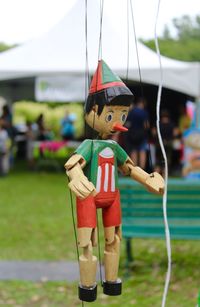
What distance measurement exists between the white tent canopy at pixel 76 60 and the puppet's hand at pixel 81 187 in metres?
7.50

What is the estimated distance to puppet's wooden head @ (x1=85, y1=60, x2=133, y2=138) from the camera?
2.19 meters

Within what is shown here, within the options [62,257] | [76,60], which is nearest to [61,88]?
[76,60]

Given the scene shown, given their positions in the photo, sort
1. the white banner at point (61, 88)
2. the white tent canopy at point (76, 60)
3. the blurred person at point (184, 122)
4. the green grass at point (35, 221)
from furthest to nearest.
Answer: the blurred person at point (184, 122) → the white banner at point (61, 88) → the white tent canopy at point (76, 60) → the green grass at point (35, 221)

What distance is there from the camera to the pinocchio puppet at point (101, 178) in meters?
2.16

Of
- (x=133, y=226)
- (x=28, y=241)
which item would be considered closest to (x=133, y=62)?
(x=28, y=241)

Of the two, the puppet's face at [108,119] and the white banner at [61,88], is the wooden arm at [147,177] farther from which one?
the white banner at [61,88]

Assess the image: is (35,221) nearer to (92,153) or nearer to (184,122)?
(92,153)

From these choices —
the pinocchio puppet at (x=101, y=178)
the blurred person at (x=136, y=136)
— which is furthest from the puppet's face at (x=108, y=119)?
the blurred person at (x=136, y=136)

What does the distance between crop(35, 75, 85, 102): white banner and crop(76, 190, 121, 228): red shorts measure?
27.6 ft

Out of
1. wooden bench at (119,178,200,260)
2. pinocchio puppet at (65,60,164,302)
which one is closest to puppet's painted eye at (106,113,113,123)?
pinocchio puppet at (65,60,164,302)

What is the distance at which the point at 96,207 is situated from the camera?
2.21 meters

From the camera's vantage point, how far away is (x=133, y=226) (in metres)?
5.01

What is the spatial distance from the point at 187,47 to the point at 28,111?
9.03 m

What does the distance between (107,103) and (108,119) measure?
0.06 metres
